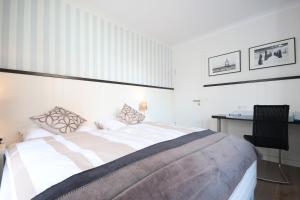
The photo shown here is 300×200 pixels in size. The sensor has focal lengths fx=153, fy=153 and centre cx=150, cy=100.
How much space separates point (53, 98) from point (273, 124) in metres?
3.06

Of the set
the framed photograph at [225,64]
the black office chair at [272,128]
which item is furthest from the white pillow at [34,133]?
the framed photograph at [225,64]

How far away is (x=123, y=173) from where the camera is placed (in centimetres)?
72

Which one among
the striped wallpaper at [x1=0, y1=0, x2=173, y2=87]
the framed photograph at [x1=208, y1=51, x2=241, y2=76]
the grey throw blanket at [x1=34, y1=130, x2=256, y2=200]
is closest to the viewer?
the grey throw blanket at [x1=34, y1=130, x2=256, y2=200]

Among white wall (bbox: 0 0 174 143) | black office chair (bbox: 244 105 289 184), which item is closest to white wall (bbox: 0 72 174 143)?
white wall (bbox: 0 0 174 143)

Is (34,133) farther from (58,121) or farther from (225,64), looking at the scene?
(225,64)

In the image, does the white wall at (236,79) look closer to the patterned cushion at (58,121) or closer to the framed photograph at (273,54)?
the framed photograph at (273,54)

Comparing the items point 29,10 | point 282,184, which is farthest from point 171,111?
point 29,10

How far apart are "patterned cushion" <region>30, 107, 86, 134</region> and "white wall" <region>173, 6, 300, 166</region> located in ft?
8.72

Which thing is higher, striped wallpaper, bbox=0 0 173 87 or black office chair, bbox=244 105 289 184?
striped wallpaper, bbox=0 0 173 87

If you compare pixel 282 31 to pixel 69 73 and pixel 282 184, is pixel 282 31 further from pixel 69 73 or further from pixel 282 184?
pixel 69 73

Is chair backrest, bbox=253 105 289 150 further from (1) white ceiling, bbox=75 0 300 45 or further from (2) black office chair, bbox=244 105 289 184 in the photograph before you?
(1) white ceiling, bbox=75 0 300 45

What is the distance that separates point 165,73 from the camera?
400 centimetres

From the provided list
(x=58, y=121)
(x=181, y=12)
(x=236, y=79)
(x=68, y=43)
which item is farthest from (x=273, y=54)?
(x=58, y=121)

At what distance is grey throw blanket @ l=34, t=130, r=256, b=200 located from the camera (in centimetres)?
61
